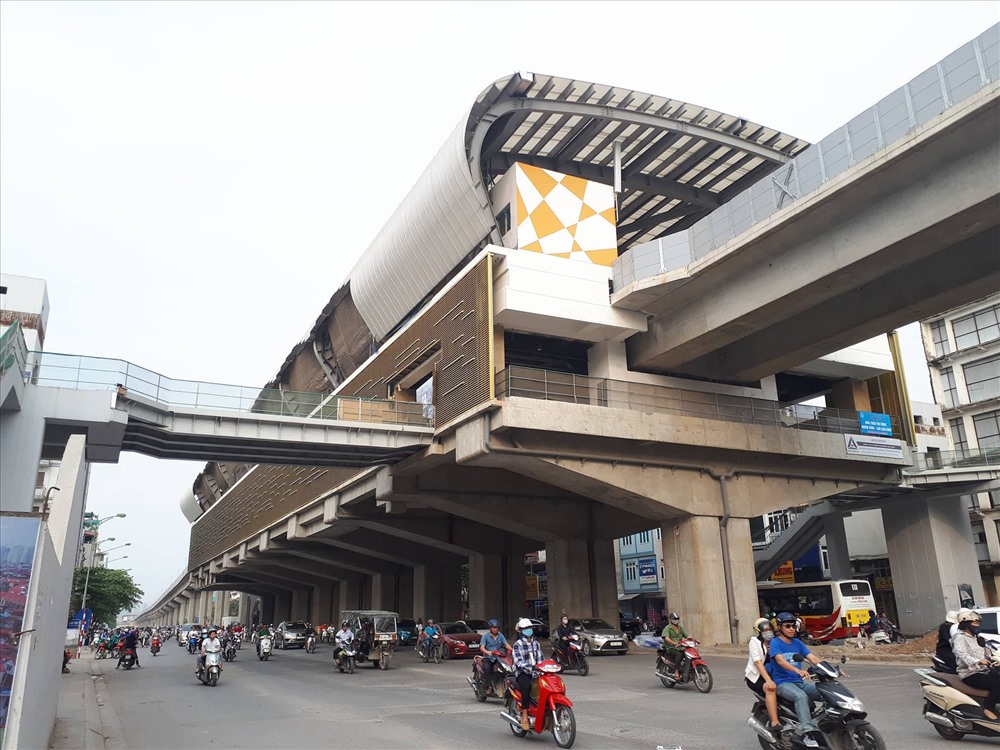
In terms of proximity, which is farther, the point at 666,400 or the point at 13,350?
the point at 666,400

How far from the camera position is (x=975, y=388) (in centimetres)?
4650

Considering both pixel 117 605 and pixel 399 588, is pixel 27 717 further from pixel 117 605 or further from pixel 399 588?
pixel 117 605

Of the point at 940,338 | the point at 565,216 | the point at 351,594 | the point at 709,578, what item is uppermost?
the point at 940,338

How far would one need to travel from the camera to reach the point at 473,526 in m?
41.5

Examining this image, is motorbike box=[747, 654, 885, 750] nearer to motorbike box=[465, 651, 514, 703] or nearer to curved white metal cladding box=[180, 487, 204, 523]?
motorbike box=[465, 651, 514, 703]

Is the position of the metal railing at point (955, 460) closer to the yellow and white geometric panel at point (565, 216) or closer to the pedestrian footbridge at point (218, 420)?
the yellow and white geometric panel at point (565, 216)

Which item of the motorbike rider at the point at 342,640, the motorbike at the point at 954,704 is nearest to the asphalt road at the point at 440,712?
the motorbike at the point at 954,704

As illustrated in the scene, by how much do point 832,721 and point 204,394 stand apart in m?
22.7

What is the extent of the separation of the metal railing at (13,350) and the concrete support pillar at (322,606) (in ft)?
190

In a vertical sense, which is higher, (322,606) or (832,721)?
(322,606)

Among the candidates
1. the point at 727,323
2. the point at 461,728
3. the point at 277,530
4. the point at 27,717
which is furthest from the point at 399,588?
the point at 27,717

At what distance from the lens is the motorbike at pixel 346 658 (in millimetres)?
23938

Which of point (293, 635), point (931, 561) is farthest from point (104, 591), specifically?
point (931, 561)

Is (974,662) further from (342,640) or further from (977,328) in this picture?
(977,328)
